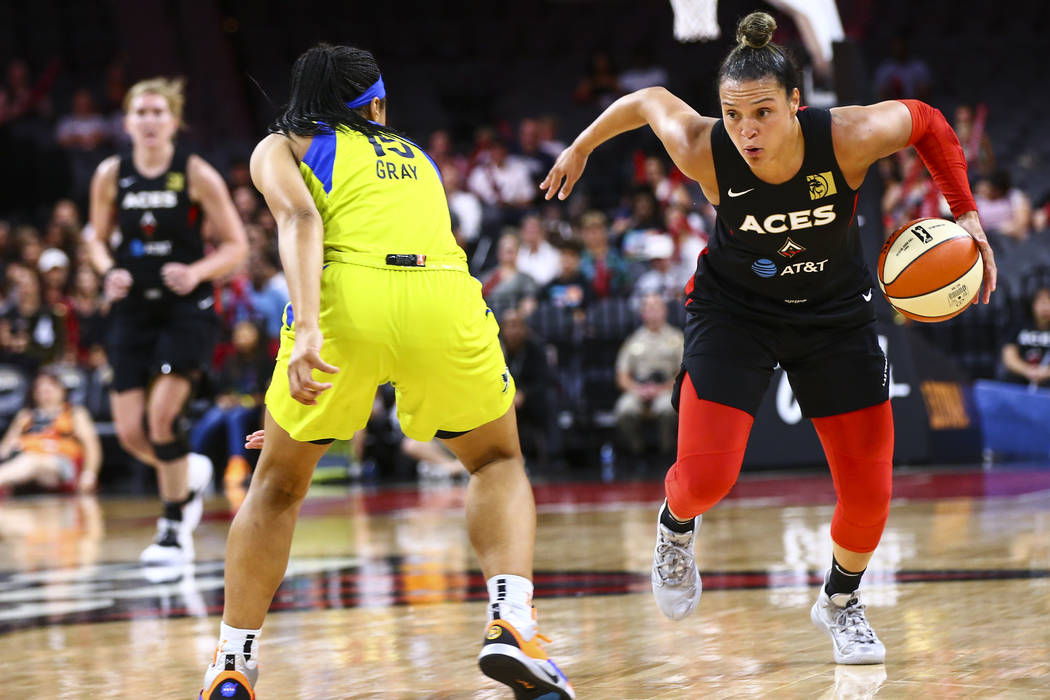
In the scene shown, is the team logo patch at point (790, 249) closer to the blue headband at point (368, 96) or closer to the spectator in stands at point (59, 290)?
the blue headband at point (368, 96)

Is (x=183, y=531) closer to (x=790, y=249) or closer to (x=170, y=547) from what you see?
(x=170, y=547)

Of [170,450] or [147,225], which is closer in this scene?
[170,450]

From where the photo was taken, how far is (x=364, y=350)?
3246 mm

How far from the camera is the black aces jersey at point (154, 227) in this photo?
6.64 metres

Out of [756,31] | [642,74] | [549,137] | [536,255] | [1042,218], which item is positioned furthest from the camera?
[642,74]

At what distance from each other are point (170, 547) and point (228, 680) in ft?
11.1

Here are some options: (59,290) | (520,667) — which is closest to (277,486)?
(520,667)

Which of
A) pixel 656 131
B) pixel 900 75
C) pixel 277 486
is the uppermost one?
pixel 900 75

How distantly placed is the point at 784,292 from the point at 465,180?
12.0m

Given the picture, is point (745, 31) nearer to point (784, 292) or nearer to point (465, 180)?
point (784, 292)

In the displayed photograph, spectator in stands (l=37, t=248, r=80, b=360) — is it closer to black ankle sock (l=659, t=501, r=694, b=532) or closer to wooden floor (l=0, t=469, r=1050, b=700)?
wooden floor (l=0, t=469, r=1050, b=700)

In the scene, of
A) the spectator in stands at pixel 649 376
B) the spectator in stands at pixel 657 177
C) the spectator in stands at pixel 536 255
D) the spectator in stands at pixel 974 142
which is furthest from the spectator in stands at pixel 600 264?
the spectator in stands at pixel 974 142

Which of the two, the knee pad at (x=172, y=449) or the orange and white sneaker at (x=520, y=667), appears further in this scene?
the knee pad at (x=172, y=449)

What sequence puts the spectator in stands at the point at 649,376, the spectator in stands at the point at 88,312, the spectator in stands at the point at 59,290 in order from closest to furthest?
the spectator in stands at the point at 649,376, the spectator in stands at the point at 88,312, the spectator in stands at the point at 59,290
